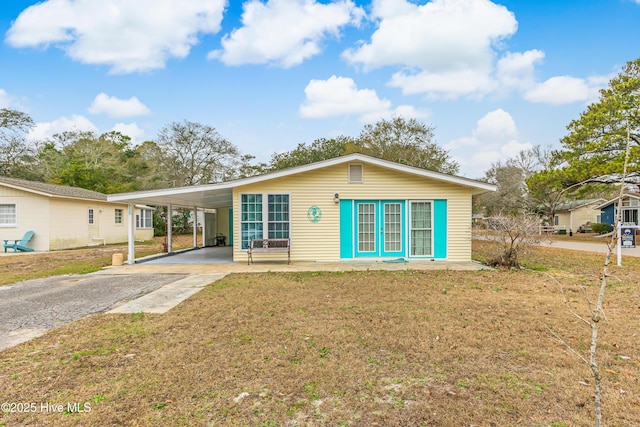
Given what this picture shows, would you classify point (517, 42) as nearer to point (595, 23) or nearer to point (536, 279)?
point (595, 23)

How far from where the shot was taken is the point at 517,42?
1422cm

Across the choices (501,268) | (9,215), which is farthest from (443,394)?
(9,215)

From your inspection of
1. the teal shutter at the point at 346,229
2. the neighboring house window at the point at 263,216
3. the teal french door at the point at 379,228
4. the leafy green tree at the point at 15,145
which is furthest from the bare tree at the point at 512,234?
the leafy green tree at the point at 15,145

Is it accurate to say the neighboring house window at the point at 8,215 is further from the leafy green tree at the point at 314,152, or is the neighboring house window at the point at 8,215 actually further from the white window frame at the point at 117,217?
the leafy green tree at the point at 314,152

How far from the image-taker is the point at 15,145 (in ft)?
88.9

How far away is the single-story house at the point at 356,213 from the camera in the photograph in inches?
430

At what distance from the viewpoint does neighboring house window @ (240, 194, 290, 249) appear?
10.9 meters

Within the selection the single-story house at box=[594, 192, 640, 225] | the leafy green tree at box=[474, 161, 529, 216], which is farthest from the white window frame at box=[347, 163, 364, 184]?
the single-story house at box=[594, 192, 640, 225]

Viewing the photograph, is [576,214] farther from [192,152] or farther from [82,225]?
[82,225]

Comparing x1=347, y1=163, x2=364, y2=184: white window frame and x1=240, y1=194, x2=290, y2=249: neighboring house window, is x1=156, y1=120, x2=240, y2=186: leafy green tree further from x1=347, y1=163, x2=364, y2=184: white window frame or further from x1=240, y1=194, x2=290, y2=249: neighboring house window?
x1=347, y1=163, x2=364, y2=184: white window frame

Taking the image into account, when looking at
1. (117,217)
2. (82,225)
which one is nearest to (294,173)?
(82,225)

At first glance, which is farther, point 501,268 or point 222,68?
point 222,68

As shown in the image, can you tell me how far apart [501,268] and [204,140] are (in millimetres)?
26551

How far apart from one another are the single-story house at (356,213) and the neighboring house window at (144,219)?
13277 mm
